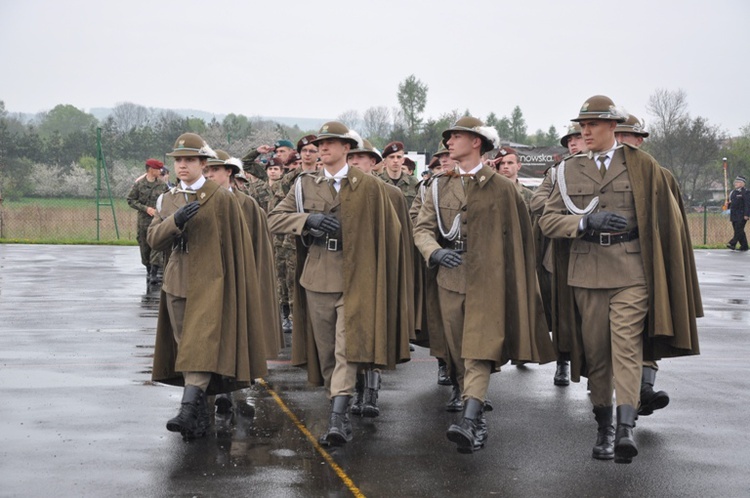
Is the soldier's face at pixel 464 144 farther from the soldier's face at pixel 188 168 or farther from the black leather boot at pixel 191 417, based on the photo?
the black leather boot at pixel 191 417

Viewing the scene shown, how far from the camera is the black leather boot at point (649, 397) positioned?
782 centimetres

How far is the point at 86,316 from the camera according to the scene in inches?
567

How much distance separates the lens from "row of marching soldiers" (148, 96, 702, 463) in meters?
7.12

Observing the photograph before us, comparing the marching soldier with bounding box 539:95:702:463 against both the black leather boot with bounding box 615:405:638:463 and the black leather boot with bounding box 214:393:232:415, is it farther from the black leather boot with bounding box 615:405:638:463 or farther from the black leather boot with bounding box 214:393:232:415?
the black leather boot with bounding box 214:393:232:415

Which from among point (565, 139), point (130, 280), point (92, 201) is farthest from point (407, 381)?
point (92, 201)

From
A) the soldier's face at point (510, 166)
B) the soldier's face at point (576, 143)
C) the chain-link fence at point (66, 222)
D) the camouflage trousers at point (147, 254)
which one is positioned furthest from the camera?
the chain-link fence at point (66, 222)

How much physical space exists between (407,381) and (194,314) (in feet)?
9.92

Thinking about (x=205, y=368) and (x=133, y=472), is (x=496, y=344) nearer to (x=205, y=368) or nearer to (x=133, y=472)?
(x=205, y=368)

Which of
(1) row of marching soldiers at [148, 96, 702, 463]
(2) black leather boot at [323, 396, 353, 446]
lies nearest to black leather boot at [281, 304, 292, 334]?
(1) row of marching soldiers at [148, 96, 702, 463]

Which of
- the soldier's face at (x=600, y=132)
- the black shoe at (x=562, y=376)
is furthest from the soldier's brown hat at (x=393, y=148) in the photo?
the soldier's face at (x=600, y=132)

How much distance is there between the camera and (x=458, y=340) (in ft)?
25.3

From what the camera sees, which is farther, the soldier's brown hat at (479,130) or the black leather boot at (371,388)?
the black leather boot at (371,388)

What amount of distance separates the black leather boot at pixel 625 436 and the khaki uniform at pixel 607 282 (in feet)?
0.28

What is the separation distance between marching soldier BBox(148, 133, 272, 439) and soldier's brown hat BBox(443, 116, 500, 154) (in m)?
1.66
